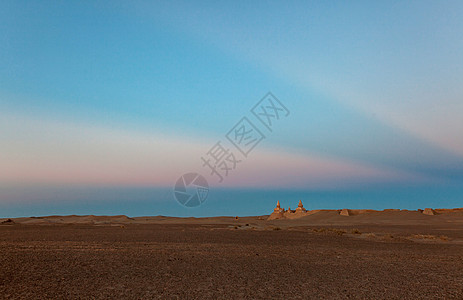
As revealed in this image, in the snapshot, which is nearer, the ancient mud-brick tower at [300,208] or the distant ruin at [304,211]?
the distant ruin at [304,211]

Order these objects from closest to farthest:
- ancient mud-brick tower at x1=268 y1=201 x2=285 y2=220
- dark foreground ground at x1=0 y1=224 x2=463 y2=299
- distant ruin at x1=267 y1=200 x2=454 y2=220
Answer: dark foreground ground at x1=0 y1=224 x2=463 y2=299 → distant ruin at x1=267 y1=200 x2=454 y2=220 → ancient mud-brick tower at x1=268 y1=201 x2=285 y2=220

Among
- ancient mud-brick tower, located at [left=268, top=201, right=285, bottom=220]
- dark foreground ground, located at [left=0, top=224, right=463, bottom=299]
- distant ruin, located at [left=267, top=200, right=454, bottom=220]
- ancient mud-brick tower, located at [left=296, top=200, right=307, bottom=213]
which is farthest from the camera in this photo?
ancient mud-brick tower, located at [left=268, top=201, right=285, bottom=220]

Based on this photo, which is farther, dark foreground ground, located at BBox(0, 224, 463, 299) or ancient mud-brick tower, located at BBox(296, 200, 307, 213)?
ancient mud-brick tower, located at BBox(296, 200, 307, 213)

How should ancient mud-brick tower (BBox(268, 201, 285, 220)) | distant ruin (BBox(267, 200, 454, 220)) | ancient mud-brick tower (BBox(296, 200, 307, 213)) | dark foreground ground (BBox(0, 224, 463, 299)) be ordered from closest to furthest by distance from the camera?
dark foreground ground (BBox(0, 224, 463, 299)), distant ruin (BBox(267, 200, 454, 220)), ancient mud-brick tower (BBox(296, 200, 307, 213)), ancient mud-brick tower (BBox(268, 201, 285, 220))

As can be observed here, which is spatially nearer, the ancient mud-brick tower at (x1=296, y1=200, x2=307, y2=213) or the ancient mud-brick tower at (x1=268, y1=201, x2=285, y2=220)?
the ancient mud-brick tower at (x1=296, y1=200, x2=307, y2=213)

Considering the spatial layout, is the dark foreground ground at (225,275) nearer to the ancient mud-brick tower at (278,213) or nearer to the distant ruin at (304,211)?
the distant ruin at (304,211)

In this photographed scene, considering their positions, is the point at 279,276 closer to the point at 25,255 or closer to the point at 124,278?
the point at 124,278

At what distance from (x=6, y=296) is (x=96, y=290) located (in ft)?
6.18

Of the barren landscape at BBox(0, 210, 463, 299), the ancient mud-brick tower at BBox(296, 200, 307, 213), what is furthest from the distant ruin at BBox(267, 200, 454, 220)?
the barren landscape at BBox(0, 210, 463, 299)

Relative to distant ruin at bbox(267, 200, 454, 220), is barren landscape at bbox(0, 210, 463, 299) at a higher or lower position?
lower

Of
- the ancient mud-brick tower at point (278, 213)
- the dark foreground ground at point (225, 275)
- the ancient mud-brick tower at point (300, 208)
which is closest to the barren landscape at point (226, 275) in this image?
the dark foreground ground at point (225, 275)

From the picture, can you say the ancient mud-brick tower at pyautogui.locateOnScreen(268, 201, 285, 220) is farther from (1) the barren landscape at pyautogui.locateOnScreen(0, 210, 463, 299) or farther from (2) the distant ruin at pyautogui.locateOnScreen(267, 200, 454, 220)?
(1) the barren landscape at pyautogui.locateOnScreen(0, 210, 463, 299)

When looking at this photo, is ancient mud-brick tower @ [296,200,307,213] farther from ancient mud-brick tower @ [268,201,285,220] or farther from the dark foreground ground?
the dark foreground ground

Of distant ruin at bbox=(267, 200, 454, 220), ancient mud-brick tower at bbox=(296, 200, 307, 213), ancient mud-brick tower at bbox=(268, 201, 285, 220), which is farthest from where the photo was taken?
ancient mud-brick tower at bbox=(268, 201, 285, 220)
